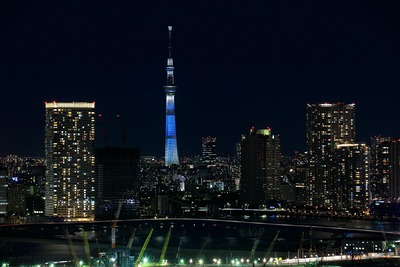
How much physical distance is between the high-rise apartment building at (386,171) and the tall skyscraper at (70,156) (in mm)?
21886

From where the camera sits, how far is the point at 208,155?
323 ft

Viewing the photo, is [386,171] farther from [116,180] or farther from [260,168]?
[116,180]

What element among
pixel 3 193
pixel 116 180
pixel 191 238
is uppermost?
pixel 116 180

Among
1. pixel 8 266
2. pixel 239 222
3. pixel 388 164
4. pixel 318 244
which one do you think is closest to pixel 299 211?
pixel 388 164

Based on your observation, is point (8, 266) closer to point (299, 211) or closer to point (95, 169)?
point (95, 169)

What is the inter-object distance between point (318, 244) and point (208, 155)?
59746 mm

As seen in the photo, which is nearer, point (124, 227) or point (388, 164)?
point (124, 227)

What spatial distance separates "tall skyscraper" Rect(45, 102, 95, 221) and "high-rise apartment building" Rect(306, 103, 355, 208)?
1867 centimetres

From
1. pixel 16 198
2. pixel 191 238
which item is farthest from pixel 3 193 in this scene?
pixel 191 238

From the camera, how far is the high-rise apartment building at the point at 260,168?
7181 cm

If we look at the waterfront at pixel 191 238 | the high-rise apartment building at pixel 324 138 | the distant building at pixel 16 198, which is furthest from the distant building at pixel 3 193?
the high-rise apartment building at pixel 324 138

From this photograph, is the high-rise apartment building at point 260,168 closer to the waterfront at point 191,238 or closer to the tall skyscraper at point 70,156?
the waterfront at point 191,238

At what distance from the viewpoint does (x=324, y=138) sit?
233 feet

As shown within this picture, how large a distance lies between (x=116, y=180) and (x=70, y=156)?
592cm
